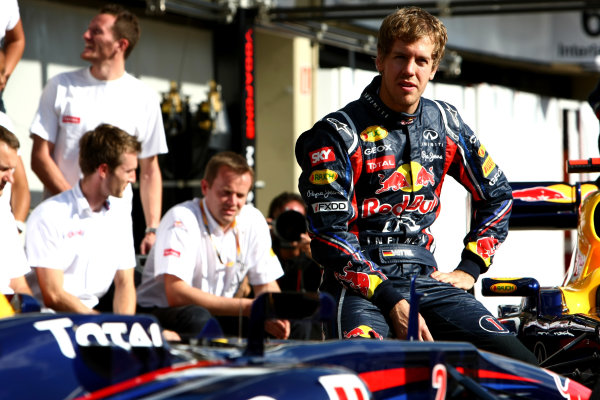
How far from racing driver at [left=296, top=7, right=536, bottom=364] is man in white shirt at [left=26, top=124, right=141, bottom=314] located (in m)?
1.83

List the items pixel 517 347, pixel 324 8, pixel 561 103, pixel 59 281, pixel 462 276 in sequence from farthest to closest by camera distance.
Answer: pixel 561 103, pixel 324 8, pixel 59 281, pixel 462 276, pixel 517 347

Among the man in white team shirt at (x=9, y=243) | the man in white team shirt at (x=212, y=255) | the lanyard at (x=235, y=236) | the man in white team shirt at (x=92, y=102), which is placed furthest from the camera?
the lanyard at (x=235, y=236)

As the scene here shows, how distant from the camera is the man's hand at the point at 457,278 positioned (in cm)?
310

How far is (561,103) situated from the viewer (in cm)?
1220

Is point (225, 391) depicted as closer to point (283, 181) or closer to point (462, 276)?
point (462, 276)

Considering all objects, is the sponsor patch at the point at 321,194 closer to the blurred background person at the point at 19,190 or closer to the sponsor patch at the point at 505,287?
the sponsor patch at the point at 505,287

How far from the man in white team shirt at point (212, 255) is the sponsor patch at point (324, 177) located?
2.15 meters

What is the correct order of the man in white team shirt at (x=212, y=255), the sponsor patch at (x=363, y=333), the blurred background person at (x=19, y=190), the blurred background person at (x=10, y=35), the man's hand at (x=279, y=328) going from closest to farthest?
1. the man's hand at (x=279, y=328)
2. the sponsor patch at (x=363, y=333)
3. the blurred background person at (x=19, y=190)
4. the blurred background person at (x=10, y=35)
5. the man in white team shirt at (x=212, y=255)

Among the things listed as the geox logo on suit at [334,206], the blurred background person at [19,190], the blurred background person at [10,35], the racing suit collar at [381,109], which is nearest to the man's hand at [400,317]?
the geox logo on suit at [334,206]

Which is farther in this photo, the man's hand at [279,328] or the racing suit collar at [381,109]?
the racing suit collar at [381,109]

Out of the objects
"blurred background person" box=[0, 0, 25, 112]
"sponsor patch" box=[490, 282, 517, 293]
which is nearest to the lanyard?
"blurred background person" box=[0, 0, 25, 112]

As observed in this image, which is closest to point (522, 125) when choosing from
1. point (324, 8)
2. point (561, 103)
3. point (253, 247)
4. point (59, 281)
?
point (561, 103)

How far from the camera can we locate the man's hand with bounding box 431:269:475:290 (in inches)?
122

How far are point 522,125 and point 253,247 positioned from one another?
5.68 metres
